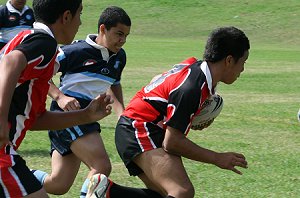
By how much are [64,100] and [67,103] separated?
189 mm

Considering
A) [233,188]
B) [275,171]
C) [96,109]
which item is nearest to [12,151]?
[96,109]

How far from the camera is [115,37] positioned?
7219 mm

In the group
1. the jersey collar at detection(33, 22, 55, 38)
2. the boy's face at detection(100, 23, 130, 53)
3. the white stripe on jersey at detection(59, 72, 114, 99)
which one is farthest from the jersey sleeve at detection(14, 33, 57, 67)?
the boy's face at detection(100, 23, 130, 53)

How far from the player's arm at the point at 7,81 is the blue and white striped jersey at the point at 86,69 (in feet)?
8.62

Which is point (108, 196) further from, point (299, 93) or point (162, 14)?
point (162, 14)

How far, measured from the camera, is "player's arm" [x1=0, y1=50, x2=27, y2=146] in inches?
170

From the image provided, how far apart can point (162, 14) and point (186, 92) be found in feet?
151

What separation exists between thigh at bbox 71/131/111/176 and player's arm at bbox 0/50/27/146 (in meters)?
2.33

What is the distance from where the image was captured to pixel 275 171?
8695 mm

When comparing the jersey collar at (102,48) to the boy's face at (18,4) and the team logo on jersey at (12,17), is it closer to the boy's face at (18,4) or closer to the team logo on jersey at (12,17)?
the boy's face at (18,4)

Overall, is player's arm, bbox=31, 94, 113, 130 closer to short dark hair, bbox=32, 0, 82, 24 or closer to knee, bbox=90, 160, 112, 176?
short dark hair, bbox=32, 0, 82, 24

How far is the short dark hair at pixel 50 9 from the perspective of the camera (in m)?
4.91

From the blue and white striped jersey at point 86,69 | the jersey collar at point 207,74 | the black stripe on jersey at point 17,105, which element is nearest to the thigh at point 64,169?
the blue and white striped jersey at point 86,69

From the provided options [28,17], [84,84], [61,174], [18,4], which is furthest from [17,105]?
[28,17]
